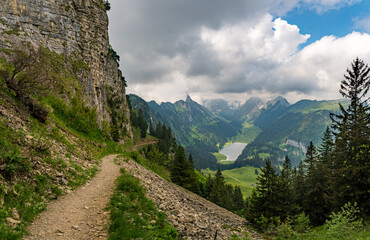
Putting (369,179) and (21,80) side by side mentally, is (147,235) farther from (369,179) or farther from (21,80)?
(369,179)

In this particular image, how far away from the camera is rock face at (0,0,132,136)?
37344 mm

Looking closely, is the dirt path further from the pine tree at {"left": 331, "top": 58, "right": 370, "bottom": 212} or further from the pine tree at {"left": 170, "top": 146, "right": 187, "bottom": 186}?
the pine tree at {"left": 170, "top": 146, "right": 187, "bottom": 186}

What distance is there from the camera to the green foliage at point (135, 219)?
7.06 meters

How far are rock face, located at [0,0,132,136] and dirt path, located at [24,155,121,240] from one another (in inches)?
1270

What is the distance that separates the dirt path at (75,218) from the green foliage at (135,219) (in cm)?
52

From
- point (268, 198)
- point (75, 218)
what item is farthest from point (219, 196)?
point (75, 218)

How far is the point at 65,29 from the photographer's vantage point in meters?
47.0

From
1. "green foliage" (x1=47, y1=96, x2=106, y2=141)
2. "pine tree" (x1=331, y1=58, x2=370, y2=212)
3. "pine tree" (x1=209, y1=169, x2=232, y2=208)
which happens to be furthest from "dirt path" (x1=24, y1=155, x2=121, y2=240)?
"pine tree" (x1=209, y1=169, x2=232, y2=208)

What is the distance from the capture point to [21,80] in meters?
15.1

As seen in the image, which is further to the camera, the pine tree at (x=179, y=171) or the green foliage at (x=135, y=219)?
the pine tree at (x=179, y=171)

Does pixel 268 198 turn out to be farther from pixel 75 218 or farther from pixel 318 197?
pixel 75 218

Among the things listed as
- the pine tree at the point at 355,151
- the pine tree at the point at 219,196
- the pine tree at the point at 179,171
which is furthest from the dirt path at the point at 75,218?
the pine tree at the point at 219,196

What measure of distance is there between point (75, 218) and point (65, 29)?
56.5m

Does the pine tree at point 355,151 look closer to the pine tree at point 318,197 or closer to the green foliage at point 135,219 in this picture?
the pine tree at point 318,197
